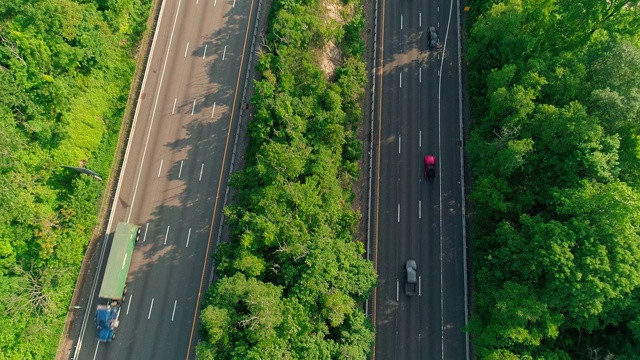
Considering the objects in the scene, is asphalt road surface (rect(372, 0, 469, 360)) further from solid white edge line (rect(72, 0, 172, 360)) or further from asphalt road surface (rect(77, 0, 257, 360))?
solid white edge line (rect(72, 0, 172, 360))

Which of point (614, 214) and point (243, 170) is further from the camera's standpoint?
point (243, 170)

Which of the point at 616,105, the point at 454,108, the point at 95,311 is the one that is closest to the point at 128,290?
the point at 95,311

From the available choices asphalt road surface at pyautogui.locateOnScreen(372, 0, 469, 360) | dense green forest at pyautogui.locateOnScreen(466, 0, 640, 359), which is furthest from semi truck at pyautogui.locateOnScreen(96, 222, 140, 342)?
dense green forest at pyautogui.locateOnScreen(466, 0, 640, 359)

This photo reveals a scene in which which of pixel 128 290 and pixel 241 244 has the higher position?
pixel 241 244

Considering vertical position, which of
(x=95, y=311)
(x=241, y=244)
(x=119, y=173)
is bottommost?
(x=95, y=311)

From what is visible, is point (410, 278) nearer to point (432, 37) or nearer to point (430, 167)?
point (430, 167)

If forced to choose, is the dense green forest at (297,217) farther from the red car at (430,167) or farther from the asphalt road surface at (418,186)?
the red car at (430,167)

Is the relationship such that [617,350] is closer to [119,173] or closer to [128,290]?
[128,290]
